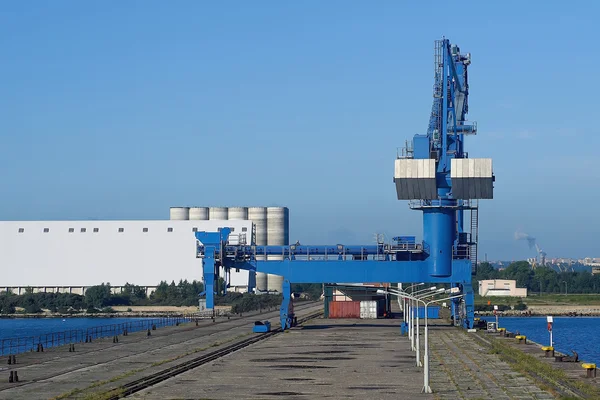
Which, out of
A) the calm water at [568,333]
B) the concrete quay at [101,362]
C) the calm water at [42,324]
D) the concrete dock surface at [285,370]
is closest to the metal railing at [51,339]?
the concrete quay at [101,362]

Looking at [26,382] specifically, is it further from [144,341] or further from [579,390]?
[144,341]

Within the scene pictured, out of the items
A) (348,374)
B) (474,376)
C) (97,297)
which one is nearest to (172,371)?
(348,374)

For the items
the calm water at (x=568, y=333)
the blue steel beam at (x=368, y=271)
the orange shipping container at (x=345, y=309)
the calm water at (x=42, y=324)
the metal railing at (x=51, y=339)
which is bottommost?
the calm water at (x=42, y=324)

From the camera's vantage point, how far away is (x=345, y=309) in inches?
5162

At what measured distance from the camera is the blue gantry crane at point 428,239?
9181 centimetres

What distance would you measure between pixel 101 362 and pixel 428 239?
3709cm

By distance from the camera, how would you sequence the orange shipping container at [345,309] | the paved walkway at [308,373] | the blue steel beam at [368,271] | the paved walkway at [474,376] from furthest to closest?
the orange shipping container at [345,309], the blue steel beam at [368,271], the paved walkway at [308,373], the paved walkway at [474,376]

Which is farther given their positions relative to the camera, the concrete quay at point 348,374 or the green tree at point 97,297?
the green tree at point 97,297

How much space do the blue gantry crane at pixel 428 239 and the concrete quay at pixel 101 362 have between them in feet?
24.1

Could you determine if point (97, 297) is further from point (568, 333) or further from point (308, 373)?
point (308, 373)

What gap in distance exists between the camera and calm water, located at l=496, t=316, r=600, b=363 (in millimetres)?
100325

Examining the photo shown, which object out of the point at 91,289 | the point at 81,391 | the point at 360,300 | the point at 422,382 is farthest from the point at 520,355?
the point at 91,289

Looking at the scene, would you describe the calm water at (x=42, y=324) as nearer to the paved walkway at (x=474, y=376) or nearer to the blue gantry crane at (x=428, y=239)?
the blue gantry crane at (x=428, y=239)

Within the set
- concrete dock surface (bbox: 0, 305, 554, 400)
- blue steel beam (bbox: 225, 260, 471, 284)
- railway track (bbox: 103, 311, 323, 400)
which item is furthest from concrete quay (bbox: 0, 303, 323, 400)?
blue steel beam (bbox: 225, 260, 471, 284)
